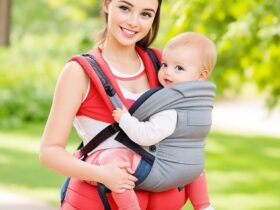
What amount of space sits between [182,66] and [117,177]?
52cm

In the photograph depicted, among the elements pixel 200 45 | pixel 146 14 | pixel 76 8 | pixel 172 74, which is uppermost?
pixel 76 8

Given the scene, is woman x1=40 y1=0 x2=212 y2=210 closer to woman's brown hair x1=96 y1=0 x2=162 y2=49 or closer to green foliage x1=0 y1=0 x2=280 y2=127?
woman's brown hair x1=96 y1=0 x2=162 y2=49

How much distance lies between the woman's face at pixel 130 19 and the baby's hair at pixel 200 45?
→ 0.43 feet

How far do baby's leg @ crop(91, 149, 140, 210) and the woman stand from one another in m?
0.03

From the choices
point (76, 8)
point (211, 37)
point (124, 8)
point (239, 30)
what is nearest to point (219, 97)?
point (211, 37)

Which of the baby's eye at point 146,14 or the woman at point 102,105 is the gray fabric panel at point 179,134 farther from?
the baby's eye at point 146,14

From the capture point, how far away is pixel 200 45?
133 inches

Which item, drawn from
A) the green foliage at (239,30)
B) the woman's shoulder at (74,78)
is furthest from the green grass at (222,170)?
the woman's shoulder at (74,78)

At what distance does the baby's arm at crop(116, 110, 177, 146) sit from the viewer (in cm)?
319

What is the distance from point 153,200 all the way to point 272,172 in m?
7.26

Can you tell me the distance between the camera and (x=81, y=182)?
3.31 metres

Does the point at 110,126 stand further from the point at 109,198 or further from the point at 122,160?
the point at 109,198

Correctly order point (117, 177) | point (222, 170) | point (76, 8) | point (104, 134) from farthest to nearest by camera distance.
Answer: point (76, 8) → point (222, 170) → point (104, 134) → point (117, 177)

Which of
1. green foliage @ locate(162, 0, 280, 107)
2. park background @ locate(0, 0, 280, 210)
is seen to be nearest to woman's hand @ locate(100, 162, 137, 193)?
park background @ locate(0, 0, 280, 210)
